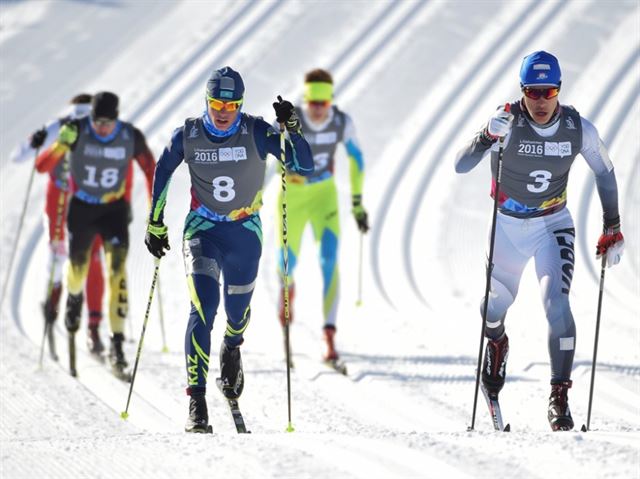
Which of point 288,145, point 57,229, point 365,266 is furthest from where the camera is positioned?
point 365,266

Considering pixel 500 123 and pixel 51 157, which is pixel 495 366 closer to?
pixel 500 123

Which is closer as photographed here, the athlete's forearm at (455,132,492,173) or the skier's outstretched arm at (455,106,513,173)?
the skier's outstretched arm at (455,106,513,173)

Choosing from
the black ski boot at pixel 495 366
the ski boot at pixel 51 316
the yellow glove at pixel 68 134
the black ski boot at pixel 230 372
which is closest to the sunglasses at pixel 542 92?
the black ski boot at pixel 495 366

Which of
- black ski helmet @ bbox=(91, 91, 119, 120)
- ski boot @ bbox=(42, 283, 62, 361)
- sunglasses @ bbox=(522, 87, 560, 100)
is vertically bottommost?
ski boot @ bbox=(42, 283, 62, 361)

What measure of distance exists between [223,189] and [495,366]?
220 centimetres

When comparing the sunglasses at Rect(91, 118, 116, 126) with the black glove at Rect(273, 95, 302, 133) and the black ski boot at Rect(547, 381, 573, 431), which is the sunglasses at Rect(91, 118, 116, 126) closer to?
the black glove at Rect(273, 95, 302, 133)

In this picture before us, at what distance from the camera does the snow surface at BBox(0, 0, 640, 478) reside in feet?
17.8

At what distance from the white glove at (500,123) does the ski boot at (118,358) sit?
406 centimetres

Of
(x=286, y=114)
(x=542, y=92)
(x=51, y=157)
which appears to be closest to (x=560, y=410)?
(x=542, y=92)

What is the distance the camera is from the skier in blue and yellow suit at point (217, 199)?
6617 millimetres

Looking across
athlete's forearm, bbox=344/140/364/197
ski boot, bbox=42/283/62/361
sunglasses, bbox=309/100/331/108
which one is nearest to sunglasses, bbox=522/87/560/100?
sunglasses, bbox=309/100/331/108

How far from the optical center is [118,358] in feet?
29.6

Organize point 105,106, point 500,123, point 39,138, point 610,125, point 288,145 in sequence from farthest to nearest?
point 610,125
point 39,138
point 105,106
point 288,145
point 500,123

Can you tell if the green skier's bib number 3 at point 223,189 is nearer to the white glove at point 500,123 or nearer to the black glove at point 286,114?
the black glove at point 286,114
